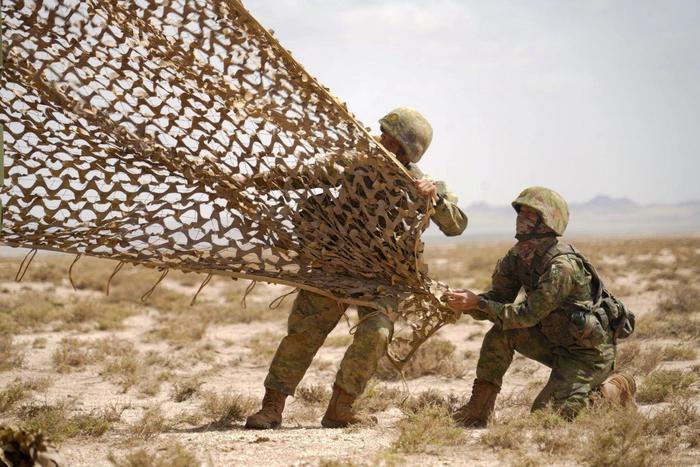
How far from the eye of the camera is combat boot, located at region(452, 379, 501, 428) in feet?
20.0

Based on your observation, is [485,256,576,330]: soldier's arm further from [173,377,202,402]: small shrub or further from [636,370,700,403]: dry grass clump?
[173,377,202,402]: small shrub

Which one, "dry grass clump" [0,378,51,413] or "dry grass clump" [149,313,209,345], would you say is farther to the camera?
"dry grass clump" [149,313,209,345]

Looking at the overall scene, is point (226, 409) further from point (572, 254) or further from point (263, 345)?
point (263, 345)

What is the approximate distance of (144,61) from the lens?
5.61m

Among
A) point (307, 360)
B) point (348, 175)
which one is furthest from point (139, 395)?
point (348, 175)

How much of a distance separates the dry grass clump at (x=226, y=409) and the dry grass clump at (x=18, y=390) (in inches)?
58.1

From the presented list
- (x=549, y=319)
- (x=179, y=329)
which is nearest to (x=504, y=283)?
(x=549, y=319)

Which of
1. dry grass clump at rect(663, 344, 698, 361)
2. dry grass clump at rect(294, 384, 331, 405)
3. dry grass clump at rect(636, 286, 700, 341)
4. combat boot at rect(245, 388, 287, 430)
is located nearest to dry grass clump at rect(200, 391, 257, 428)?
combat boot at rect(245, 388, 287, 430)

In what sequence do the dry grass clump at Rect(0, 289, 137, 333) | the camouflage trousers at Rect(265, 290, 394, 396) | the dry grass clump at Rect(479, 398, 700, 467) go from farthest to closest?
the dry grass clump at Rect(0, 289, 137, 333) → the camouflage trousers at Rect(265, 290, 394, 396) → the dry grass clump at Rect(479, 398, 700, 467)

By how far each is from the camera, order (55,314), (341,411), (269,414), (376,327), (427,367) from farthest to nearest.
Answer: (55,314) < (427,367) < (269,414) < (341,411) < (376,327)

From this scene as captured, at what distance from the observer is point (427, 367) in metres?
8.54

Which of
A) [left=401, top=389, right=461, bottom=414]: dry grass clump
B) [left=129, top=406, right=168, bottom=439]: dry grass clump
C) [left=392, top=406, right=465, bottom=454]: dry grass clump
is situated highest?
[left=392, top=406, right=465, bottom=454]: dry grass clump

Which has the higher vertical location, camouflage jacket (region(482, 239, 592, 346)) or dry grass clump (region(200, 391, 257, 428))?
camouflage jacket (region(482, 239, 592, 346))

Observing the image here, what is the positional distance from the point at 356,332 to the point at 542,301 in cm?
136
